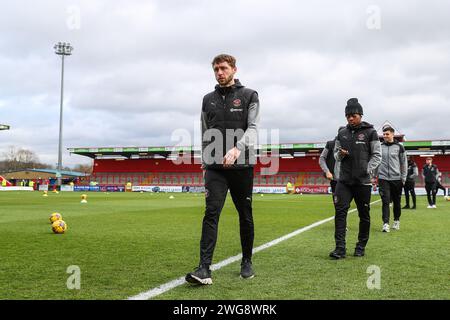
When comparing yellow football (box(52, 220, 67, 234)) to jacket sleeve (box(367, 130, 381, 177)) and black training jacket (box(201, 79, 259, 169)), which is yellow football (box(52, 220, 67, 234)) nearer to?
black training jacket (box(201, 79, 259, 169))

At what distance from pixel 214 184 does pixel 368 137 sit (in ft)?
8.69

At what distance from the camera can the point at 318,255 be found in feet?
19.5

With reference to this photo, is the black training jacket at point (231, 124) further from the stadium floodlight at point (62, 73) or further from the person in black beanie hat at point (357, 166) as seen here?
the stadium floodlight at point (62, 73)

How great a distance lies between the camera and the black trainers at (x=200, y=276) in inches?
161

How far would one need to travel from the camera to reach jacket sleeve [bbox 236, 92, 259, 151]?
4.45 meters

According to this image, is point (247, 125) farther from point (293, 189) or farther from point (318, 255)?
point (293, 189)

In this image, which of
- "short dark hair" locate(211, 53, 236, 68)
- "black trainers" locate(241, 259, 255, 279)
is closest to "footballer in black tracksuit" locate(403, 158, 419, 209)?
"black trainers" locate(241, 259, 255, 279)

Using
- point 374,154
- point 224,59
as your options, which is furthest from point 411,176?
point 224,59

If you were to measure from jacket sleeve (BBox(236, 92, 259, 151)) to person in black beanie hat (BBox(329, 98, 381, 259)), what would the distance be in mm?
1959

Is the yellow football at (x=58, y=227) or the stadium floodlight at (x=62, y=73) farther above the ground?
the stadium floodlight at (x=62, y=73)

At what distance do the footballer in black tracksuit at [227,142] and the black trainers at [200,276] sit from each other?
1.23 ft

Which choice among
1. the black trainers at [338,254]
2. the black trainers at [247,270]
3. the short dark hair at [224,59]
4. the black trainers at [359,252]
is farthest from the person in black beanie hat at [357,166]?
the short dark hair at [224,59]

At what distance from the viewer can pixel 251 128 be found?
451 cm

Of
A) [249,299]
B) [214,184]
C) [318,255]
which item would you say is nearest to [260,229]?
[318,255]
